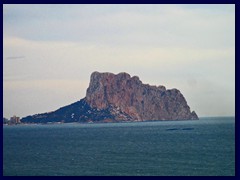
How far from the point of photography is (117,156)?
71938mm

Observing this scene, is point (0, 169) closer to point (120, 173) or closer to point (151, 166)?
point (120, 173)

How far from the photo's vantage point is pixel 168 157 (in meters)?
69.5

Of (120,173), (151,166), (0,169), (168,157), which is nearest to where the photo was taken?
(0,169)

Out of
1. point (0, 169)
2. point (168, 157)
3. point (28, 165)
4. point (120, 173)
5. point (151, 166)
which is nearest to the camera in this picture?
point (0, 169)

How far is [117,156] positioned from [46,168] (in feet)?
53.6

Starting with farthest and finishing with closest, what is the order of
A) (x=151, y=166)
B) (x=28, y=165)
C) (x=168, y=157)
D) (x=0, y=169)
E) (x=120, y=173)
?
1. (x=168, y=157)
2. (x=28, y=165)
3. (x=151, y=166)
4. (x=120, y=173)
5. (x=0, y=169)

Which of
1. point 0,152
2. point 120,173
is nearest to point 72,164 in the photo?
point 120,173

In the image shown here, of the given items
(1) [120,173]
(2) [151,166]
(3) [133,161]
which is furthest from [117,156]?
Answer: (1) [120,173]
